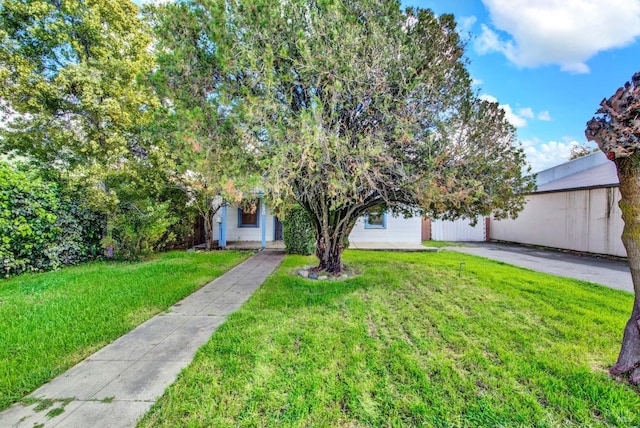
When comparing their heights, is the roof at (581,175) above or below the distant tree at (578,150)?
below

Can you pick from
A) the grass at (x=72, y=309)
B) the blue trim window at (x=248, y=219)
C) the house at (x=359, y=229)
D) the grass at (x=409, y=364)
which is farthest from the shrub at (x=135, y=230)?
the grass at (x=409, y=364)

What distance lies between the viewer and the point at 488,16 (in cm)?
715

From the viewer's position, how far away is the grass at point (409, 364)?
86.2 inches

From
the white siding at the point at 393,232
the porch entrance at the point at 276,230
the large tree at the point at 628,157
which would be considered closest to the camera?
the large tree at the point at 628,157

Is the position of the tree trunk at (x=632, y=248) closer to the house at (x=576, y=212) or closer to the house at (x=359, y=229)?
the house at (x=576, y=212)

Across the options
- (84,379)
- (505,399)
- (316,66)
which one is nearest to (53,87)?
(316,66)

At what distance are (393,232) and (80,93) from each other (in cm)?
1259

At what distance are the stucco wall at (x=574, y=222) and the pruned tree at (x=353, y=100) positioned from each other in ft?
25.8

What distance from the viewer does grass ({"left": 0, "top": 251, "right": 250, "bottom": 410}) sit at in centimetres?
288

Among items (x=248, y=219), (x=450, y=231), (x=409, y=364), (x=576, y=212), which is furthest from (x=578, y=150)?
(x=409, y=364)

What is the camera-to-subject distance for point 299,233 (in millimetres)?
10180

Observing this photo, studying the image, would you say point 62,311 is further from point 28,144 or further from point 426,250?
point 426,250

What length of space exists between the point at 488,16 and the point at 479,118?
393 cm

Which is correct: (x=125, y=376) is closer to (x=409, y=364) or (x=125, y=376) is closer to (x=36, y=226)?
(x=409, y=364)
